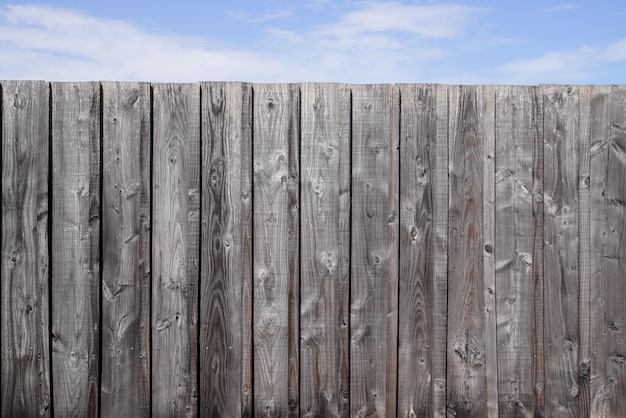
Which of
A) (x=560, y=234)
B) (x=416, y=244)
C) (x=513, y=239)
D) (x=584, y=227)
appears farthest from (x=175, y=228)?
(x=584, y=227)

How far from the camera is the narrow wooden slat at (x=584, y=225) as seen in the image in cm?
378

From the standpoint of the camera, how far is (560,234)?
12.3ft

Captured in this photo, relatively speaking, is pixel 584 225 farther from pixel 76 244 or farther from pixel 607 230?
pixel 76 244

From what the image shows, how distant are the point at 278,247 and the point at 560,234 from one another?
5.65 feet

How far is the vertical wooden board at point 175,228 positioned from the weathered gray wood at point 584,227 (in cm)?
233

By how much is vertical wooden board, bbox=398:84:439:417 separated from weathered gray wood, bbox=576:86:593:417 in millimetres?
927

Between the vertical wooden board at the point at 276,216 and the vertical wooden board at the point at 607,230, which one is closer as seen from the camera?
the vertical wooden board at the point at 276,216

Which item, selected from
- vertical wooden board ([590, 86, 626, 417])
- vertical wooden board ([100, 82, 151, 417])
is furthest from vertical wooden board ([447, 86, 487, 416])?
vertical wooden board ([100, 82, 151, 417])

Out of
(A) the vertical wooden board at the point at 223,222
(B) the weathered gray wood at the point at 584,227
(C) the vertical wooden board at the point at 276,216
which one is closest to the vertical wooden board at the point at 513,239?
(B) the weathered gray wood at the point at 584,227

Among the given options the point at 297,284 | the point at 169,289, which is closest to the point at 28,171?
the point at 169,289

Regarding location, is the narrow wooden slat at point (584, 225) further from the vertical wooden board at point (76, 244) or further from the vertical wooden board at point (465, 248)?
the vertical wooden board at point (76, 244)

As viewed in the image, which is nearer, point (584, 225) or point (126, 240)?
point (126, 240)

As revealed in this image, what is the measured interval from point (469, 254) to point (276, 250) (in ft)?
3.79

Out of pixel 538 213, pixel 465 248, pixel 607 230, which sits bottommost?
pixel 465 248
